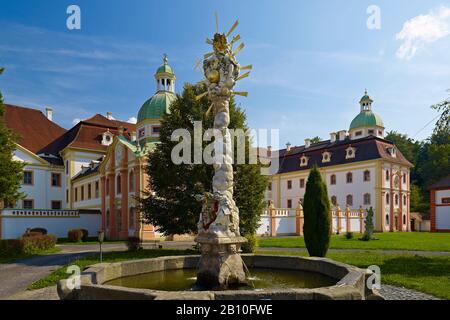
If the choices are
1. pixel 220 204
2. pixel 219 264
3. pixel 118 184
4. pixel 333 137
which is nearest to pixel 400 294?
pixel 219 264

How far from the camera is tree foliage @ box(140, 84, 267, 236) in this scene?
738 inches

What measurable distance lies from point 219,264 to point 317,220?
873 cm

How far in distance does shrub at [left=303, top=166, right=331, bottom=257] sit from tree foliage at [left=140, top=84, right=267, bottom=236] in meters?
3.56

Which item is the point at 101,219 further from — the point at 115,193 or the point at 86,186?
the point at 86,186

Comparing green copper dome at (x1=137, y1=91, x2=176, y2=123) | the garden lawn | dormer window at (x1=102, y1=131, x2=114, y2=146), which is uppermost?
green copper dome at (x1=137, y1=91, x2=176, y2=123)

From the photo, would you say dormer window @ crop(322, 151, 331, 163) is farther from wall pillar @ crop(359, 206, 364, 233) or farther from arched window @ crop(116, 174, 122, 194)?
arched window @ crop(116, 174, 122, 194)

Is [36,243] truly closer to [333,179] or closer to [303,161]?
[333,179]

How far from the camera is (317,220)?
15.7 m

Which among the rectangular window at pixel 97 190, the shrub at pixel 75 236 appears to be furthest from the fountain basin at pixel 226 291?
the rectangular window at pixel 97 190

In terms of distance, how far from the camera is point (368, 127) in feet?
185

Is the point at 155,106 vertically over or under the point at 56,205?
over

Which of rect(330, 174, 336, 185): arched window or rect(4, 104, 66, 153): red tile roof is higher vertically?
rect(4, 104, 66, 153): red tile roof

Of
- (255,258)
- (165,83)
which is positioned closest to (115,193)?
(165,83)

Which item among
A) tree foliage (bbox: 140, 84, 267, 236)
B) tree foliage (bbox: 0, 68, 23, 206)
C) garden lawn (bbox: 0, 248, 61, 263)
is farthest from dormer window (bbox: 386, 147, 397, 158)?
tree foliage (bbox: 0, 68, 23, 206)
